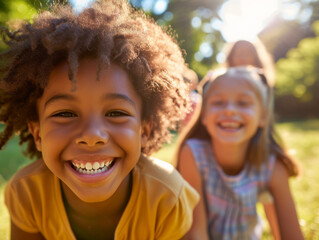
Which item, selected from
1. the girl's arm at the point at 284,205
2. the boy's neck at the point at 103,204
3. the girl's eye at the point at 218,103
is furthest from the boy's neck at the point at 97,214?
the girl's arm at the point at 284,205

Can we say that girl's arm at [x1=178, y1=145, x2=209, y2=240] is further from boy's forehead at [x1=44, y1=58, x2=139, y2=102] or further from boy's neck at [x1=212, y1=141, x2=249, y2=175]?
boy's forehead at [x1=44, y1=58, x2=139, y2=102]

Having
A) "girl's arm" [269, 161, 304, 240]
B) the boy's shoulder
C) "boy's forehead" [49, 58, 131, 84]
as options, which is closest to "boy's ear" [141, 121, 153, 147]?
the boy's shoulder

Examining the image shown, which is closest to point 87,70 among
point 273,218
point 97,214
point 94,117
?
point 94,117

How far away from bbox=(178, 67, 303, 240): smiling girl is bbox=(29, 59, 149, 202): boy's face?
3.32 feet

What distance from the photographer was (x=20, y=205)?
1766 millimetres

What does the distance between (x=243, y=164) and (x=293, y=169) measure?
39 centimetres

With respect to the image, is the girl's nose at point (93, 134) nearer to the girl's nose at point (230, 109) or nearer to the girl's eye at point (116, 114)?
the girl's eye at point (116, 114)

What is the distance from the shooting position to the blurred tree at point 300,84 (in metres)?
15.1

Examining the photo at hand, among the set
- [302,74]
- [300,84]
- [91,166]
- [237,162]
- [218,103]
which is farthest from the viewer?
[300,84]

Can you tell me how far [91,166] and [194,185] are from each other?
3.83 ft

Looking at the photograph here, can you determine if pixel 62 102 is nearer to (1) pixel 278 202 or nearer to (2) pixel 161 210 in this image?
(2) pixel 161 210

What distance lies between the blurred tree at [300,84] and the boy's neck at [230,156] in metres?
14.3

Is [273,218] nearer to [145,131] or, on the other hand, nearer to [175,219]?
[175,219]

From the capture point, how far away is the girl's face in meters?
2.29
